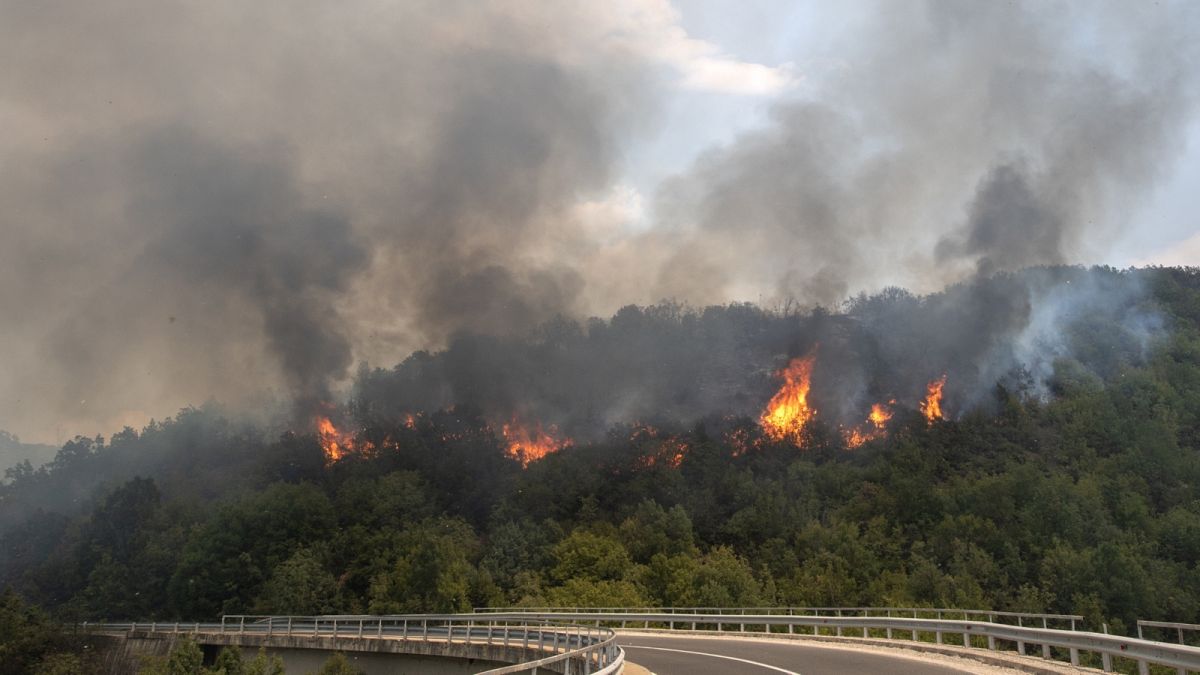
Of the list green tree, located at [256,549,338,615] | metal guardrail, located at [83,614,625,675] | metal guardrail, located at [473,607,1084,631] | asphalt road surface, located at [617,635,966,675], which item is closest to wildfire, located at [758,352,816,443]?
metal guardrail, located at [473,607,1084,631]

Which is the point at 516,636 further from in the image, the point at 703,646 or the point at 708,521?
the point at 708,521

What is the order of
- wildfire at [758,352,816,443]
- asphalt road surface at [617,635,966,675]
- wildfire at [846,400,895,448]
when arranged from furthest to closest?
wildfire at [758,352,816,443] < wildfire at [846,400,895,448] < asphalt road surface at [617,635,966,675]

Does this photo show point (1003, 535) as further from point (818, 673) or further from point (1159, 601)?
point (818, 673)

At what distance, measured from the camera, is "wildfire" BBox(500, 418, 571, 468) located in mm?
189125

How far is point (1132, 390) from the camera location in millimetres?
159625

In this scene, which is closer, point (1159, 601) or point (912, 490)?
point (1159, 601)

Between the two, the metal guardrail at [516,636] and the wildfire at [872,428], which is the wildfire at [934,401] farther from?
the metal guardrail at [516,636]

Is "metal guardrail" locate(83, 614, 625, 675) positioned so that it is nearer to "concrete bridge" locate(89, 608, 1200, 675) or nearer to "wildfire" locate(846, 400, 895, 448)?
"concrete bridge" locate(89, 608, 1200, 675)

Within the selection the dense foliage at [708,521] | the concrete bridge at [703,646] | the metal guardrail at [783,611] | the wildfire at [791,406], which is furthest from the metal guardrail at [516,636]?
the wildfire at [791,406]

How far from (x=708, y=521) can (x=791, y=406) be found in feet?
196

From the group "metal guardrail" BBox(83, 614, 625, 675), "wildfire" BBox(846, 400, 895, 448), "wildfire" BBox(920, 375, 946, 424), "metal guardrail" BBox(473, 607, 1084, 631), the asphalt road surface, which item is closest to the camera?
"metal guardrail" BBox(83, 614, 625, 675)

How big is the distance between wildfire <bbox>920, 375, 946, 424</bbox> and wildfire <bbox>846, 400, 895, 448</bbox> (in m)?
7.14

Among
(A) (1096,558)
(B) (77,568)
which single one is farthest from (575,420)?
(A) (1096,558)

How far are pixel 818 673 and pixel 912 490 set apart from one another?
115848 millimetres
